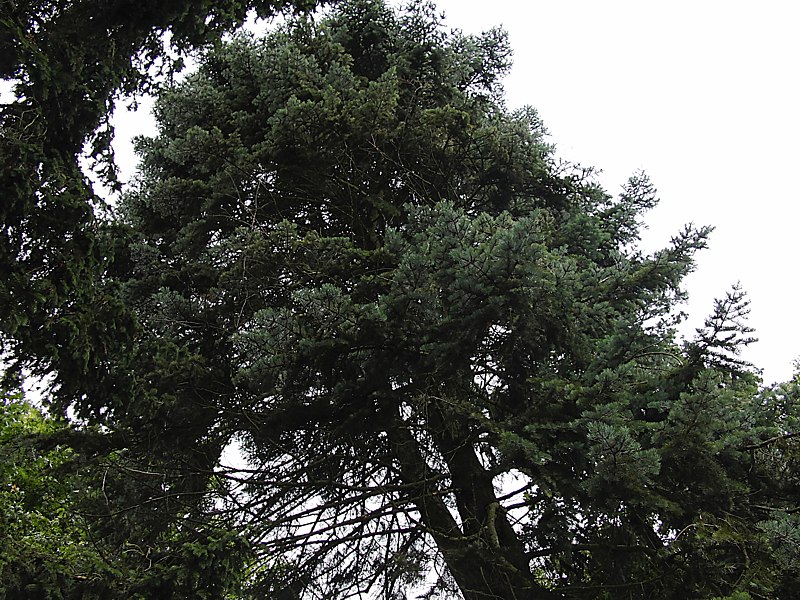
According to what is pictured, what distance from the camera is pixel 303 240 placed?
580 centimetres

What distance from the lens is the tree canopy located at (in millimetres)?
4043

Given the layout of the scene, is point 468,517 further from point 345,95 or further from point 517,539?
point 345,95

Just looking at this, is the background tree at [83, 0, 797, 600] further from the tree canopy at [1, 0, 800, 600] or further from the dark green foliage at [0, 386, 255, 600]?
the dark green foliage at [0, 386, 255, 600]

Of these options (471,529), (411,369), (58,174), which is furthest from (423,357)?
(58,174)

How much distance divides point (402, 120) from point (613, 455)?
487 cm

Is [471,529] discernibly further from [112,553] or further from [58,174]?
[58,174]

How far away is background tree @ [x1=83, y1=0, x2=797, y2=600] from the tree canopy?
3cm

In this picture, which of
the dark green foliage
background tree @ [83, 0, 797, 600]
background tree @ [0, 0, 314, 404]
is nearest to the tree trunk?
background tree @ [83, 0, 797, 600]

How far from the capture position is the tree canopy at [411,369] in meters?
4.04

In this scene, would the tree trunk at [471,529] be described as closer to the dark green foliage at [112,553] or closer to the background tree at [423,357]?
the background tree at [423,357]

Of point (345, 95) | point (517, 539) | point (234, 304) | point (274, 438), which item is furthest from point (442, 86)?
point (517, 539)

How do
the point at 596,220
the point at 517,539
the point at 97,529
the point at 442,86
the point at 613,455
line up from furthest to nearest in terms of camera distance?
the point at 442,86
the point at 596,220
the point at 97,529
the point at 517,539
the point at 613,455

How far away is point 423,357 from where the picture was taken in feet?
16.2

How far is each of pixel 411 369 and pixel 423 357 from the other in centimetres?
19
